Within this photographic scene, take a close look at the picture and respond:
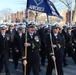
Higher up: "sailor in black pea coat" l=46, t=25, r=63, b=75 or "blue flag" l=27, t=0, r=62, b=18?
"blue flag" l=27, t=0, r=62, b=18

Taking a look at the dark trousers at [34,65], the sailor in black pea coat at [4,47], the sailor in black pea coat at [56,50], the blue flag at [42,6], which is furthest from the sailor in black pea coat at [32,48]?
the sailor in black pea coat at [4,47]

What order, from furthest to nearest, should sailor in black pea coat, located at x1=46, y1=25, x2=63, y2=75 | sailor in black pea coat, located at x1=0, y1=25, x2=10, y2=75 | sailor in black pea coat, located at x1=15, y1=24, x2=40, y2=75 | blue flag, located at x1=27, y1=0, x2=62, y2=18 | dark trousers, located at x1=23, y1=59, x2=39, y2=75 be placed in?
sailor in black pea coat, located at x1=0, y1=25, x2=10, y2=75
sailor in black pea coat, located at x1=46, y1=25, x2=63, y2=75
blue flag, located at x1=27, y1=0, x2=62, y2=18
sailor in black pea coat, located at x1=15, y1=24, x2=40, y2=75
dark trousers, located at x1=23, y1=59, x2=39, y2=75

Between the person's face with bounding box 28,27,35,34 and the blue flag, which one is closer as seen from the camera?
the person's face with bounding box 28,27,35,34

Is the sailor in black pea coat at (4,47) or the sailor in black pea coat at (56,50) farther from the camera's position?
the sailor in black pea coat at (4,47)

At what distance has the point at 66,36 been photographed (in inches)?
680

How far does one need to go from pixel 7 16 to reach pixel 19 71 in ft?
242

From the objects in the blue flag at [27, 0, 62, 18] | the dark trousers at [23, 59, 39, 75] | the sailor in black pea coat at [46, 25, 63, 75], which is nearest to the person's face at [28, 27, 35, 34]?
the blue flag at [27, 0, 62, 18]

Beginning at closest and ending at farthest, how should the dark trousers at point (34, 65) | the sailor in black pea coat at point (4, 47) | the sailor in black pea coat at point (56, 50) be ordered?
1. the dark trousers at point (34, 65)
2. the sailor in black pea coat at point (56, 50)
3. the sailor in black pea coat at point (4, 47)

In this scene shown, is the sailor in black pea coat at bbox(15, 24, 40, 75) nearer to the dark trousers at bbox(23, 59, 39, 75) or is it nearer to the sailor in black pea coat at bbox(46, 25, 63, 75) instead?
the dark trousers at bbox(23, 59, 39, 75)

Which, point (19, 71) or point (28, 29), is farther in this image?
point (19, 71)

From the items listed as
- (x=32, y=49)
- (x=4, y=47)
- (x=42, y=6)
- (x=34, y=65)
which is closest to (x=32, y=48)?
(x=32, y=49)

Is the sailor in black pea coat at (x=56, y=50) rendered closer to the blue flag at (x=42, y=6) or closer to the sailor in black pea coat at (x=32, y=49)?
the blue flag at (x=42, y=6)

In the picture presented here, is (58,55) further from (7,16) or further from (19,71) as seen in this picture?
(7,16)

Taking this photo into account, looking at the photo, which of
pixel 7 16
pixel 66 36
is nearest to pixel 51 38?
pixel 66 36
